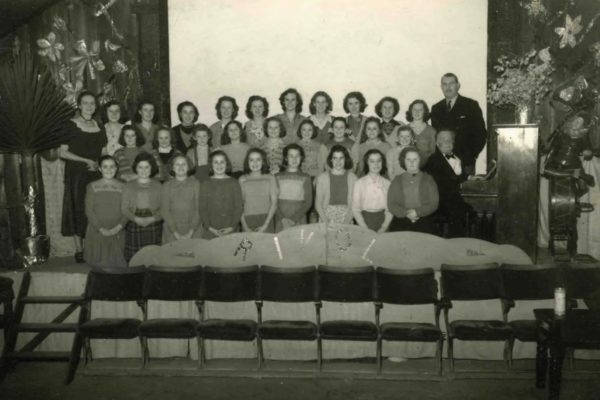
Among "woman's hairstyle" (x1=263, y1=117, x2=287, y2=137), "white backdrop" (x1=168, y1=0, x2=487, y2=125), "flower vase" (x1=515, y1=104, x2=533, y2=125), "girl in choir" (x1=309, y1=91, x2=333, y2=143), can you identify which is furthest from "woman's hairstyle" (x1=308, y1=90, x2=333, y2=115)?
"flower vase" (x1=515, y1=104, x2=533, y2=125)

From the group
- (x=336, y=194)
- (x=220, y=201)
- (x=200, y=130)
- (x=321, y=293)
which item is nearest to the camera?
(x=321, y=293)

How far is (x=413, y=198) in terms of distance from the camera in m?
5.07

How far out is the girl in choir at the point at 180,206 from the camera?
5133 mm

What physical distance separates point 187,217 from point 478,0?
3.81m

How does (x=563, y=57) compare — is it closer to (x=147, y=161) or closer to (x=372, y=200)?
(x=372, y=200)

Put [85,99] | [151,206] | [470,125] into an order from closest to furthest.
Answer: [151,206], [85,99], [470,125]

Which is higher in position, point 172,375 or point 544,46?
point 544,46

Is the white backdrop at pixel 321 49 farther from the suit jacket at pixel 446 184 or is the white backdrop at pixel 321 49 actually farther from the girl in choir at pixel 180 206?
the girl in choir at pixel 180 206

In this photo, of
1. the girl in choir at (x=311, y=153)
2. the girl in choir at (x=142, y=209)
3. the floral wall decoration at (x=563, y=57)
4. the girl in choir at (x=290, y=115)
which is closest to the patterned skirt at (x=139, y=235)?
the girl in choir at (x=142, y=209)

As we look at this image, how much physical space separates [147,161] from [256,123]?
1.24 m

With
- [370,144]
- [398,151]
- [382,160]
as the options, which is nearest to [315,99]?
[370,144]

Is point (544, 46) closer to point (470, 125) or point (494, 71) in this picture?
point (494, 71)

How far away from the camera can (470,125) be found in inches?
239

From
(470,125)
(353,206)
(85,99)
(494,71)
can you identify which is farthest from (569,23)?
(85,99)
